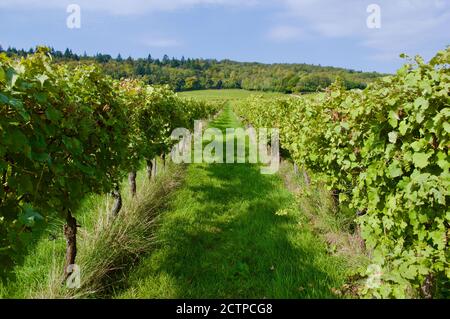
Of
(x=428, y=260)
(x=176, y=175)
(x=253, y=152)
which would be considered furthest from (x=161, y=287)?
(x=253, y=152)

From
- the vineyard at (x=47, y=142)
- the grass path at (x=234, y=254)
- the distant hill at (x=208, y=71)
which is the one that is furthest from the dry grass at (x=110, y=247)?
the distant hill at (x=208, y=71)

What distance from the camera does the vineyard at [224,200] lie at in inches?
114

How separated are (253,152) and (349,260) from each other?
10.8 m

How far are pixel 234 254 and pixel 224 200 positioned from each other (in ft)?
9.36

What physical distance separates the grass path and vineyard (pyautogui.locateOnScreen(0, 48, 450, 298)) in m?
0.03

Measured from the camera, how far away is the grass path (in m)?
4.66

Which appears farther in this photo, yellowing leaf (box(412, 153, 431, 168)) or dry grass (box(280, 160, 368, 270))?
dry grass (box(280, 160, 368, 270))

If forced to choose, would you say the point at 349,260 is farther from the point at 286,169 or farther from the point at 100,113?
the point at 286,169

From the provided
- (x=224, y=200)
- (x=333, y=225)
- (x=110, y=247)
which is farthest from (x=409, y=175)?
(x=224, y=200)

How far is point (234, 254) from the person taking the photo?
5777 mm

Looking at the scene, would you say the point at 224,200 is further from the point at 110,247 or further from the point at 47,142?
the point at 47,142

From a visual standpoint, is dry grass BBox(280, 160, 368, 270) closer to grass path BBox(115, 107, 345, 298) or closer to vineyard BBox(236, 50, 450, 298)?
grass path BBox(115, 107, 345, 298)

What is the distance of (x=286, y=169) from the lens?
1156cm

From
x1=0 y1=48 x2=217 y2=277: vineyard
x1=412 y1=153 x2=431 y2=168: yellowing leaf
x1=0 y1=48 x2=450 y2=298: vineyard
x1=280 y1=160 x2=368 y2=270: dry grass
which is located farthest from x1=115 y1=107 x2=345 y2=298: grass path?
x1=412 y1=153 x2=431 y2=168: yellowing leaf
